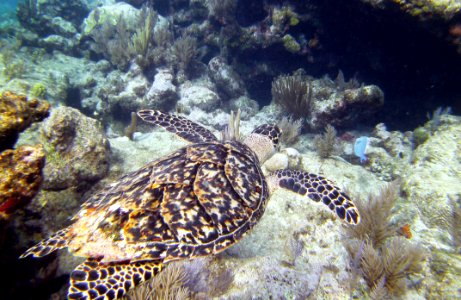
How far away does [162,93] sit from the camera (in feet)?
25.7

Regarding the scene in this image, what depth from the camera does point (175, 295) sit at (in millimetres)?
2725

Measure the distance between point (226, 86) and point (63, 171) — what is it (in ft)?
20.6

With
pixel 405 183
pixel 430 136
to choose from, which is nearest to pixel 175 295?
pixel 405 183

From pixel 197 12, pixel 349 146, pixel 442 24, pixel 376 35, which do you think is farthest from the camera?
pixel 197 12

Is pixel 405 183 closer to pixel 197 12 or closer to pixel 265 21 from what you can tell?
pixel 265 21

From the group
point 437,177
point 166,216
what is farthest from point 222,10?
point 166,216

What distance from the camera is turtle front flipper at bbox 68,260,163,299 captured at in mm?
2139

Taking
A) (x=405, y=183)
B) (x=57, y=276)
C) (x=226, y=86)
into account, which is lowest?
(x=405, y=183)

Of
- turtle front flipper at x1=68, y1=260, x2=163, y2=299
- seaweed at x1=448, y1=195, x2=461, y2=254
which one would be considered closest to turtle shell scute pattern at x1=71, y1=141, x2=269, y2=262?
turtle front flipper at x1=68, y1=260, x2=163, y2=299

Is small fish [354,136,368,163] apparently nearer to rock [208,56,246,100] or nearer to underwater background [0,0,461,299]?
underwater background [0,0,461,299]

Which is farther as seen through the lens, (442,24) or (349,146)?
(349,146)

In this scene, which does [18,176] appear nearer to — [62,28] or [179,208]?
[179,208]

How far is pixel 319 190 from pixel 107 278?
2.96 metres

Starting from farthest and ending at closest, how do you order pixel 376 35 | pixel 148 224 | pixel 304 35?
pixel 304 35 < pixel 376 35 < pixel 148 224
